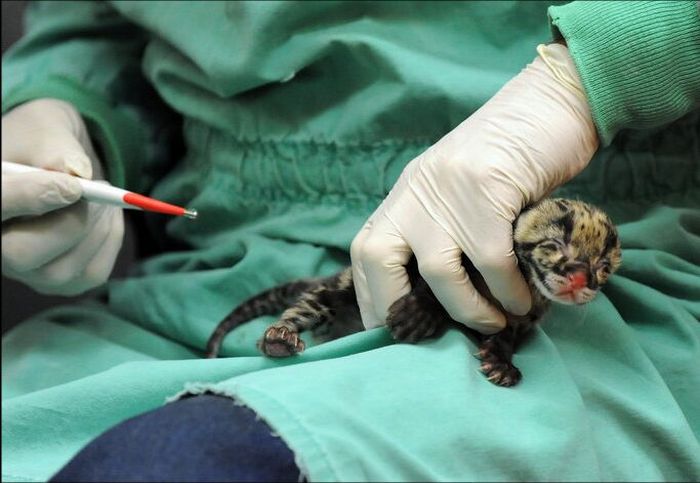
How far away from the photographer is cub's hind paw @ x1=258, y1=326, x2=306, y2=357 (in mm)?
813

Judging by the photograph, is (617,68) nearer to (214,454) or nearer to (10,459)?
(214,454)

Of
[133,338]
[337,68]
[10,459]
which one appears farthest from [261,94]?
[10,459]

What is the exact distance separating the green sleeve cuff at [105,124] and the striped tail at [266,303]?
0.21m

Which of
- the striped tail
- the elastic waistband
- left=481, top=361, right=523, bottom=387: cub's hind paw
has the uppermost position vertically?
the elastic waistband

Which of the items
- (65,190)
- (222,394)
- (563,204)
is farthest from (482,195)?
(65,190)

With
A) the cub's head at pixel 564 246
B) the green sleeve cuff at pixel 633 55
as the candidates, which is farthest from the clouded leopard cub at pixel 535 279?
the green sleeve cuff at pixel 633 55

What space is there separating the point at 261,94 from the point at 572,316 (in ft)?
1.77

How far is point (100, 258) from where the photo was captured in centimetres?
97

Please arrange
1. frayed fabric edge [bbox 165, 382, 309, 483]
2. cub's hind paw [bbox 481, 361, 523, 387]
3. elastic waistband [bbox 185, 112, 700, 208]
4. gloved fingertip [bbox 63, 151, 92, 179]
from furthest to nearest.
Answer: elastic waistband [bbox 185, 112, 700, 208]
gloved fingertip [bbox 63, 151, 92, 179]
cub's hind paw [bbox 481, 361, 523, 387]
frayed fabric edge [bbox 165, 382, 309, 483]

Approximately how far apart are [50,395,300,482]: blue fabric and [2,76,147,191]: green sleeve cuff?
1.27 ft

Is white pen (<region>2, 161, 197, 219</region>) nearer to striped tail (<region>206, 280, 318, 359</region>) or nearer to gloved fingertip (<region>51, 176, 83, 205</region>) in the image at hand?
gloved fingertip (<region>51, 176, 83, 205</region>)

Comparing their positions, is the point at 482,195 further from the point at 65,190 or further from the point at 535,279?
the point at 65,190

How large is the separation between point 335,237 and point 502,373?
0.34 meters

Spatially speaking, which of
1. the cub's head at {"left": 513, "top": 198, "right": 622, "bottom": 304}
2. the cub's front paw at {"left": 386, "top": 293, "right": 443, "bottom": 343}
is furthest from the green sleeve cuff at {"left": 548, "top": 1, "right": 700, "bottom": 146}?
the cub's front paw at {"left": 386, "top": 293, "right": 443, "bottom": 343}
